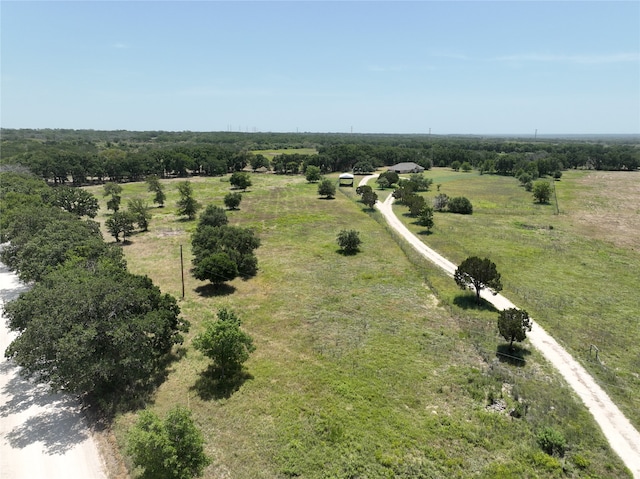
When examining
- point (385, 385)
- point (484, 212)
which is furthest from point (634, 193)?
point (385, 385)

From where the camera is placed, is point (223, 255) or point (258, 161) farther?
point (258, 161)

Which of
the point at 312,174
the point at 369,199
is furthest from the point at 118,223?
the point at 312,174

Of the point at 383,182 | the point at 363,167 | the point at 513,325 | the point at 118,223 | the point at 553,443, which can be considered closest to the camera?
the point at 553,443

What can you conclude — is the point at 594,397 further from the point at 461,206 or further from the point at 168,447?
the point at 461,206

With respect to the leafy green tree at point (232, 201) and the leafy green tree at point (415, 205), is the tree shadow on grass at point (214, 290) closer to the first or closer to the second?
the leafy green tree at point (232, 201)

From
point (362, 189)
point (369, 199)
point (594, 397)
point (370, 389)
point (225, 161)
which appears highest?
point (225, 161)

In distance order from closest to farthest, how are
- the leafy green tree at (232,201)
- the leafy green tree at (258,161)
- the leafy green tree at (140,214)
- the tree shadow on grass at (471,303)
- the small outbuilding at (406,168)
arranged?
the tree shadow on grass at (471,303) → the leafy green tree at (140,214) → the leafy green tree at (232,201) → the small outbuilding at (406,168) → the leafy green tree at (258,161)

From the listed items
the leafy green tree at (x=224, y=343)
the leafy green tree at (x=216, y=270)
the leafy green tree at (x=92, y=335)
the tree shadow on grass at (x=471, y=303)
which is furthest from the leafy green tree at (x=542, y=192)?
the leafy green tree at (x=92, y=335)

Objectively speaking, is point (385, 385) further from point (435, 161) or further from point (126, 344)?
point (435, 161)
